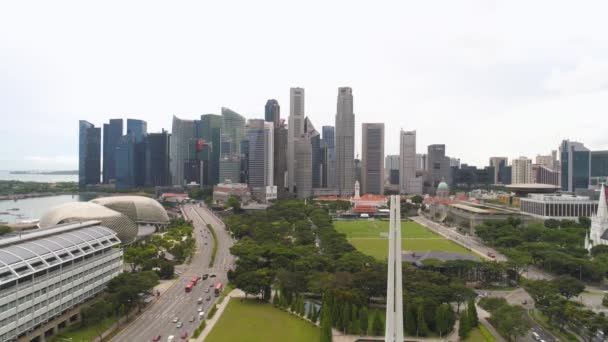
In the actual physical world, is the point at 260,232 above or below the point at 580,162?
below

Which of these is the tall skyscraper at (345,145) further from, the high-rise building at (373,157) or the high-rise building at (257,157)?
the high-rise building at (257,157)

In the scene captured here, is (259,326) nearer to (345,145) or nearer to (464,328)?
(464,328)

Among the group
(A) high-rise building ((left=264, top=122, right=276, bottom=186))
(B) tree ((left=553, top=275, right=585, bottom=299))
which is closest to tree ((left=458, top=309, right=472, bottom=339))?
(B) tree ((left=553, top=275, right=585, bottom=299))

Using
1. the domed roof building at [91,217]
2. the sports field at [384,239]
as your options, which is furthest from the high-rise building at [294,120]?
the domed roof building at [91,217]

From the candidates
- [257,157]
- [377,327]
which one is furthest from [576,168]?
[377,327]

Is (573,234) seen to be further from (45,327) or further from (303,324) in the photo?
(45,327)

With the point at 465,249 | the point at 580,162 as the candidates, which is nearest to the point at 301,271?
the point at 465,249
